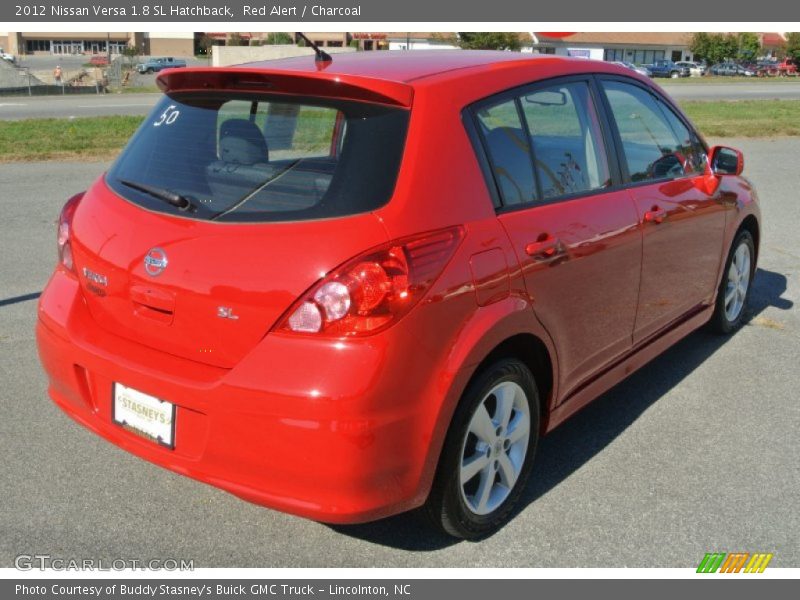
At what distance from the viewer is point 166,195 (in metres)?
3.12

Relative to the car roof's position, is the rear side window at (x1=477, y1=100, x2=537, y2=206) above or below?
below

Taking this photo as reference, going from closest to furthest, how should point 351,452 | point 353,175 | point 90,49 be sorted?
point 351,452, point 353,175, point 90,49

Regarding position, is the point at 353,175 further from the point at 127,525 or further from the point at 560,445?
the point at 560,445

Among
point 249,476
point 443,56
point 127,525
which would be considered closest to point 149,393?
point 249,476

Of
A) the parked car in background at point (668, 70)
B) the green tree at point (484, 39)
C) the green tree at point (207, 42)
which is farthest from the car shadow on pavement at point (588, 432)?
the parked car in background at point (668, 70)

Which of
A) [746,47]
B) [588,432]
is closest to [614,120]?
[588,432]

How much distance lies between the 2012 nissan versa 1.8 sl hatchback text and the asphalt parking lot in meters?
0.29

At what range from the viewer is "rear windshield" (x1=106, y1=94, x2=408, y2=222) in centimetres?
286

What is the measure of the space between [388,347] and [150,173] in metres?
1.26

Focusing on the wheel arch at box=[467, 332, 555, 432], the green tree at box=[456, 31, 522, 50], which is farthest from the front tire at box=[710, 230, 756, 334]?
the green tree at box=[456, 31, 522, 50]

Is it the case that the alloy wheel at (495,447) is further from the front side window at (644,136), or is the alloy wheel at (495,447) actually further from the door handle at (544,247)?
the front side window at (644,136)

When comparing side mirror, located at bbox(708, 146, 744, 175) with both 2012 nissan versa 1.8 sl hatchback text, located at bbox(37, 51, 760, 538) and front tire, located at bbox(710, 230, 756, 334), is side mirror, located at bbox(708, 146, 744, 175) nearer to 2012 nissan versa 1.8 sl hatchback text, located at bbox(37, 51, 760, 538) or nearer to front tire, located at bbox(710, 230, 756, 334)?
front tire, located at bbox(710, 230, 756, 334)

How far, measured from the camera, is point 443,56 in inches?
145

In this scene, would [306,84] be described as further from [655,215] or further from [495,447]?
[655,215]
